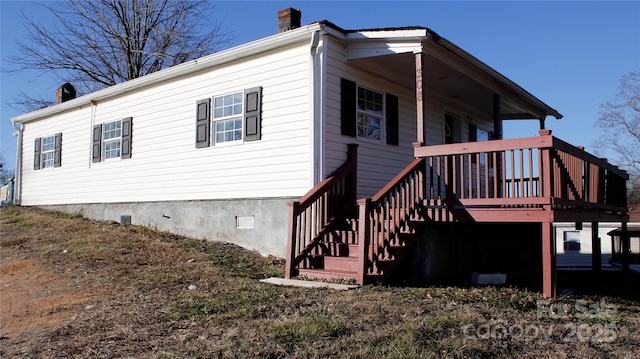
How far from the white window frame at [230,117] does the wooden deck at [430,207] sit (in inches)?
96.4

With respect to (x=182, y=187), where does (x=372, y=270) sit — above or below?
below

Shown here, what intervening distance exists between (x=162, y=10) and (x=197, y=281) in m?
20.4

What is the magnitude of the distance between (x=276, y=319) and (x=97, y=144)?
1047 cm

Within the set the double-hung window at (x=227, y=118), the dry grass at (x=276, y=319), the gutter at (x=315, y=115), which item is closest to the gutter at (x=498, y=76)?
the gutter at (x=315, y=115)

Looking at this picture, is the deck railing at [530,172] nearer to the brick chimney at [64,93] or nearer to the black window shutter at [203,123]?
the black window shutter at [203,123]

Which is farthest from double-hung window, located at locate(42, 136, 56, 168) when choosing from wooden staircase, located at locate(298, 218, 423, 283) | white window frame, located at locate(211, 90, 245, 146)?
wooden staircase, located at locate(298, 218, 423, 283)

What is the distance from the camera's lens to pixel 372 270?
711 centimetres

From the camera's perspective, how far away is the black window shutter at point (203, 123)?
10672 mm

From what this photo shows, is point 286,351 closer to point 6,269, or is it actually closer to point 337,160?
point 337,160

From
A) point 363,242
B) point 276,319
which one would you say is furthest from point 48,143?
point 276,319

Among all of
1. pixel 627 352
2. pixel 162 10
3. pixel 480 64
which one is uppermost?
pixel 162 10

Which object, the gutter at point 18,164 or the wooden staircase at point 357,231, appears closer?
the wooden staircase at point 357,231

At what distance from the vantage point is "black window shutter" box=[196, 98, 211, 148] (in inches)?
420

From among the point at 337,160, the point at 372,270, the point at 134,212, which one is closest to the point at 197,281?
the point at 372,270
